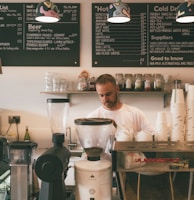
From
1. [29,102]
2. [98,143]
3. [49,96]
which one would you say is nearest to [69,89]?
[49,96]

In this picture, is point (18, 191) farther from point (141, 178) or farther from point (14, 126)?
point (14, 126)

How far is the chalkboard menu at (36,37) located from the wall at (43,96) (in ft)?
0.23

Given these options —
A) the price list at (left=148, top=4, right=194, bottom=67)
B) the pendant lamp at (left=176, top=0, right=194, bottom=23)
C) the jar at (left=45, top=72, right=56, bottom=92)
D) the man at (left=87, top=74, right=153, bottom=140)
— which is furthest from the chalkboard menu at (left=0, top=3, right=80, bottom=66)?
the pendant lamp at (left=176, top=0, right=194, bottom=23)

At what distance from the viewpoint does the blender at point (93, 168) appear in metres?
1.26

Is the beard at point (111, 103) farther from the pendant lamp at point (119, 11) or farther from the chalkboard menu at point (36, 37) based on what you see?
the chalkboard menu at point (36, 37)

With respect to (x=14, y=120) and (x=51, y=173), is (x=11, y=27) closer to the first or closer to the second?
(x=14, y=120)

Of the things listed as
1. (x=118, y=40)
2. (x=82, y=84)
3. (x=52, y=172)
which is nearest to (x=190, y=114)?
(x=52, y=172)

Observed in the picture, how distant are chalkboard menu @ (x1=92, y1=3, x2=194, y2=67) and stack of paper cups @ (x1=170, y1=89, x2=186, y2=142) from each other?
2.11 m

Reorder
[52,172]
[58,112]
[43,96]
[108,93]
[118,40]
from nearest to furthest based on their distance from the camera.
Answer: [52,172] → [108,93] → [58,112] → [118,40] → [43,96]

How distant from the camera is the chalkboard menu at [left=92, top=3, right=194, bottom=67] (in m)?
3.45

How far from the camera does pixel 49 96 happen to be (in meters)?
3.55

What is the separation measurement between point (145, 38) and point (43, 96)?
129cm

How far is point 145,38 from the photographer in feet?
11.3

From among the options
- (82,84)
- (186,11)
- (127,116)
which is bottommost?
(127,116)
